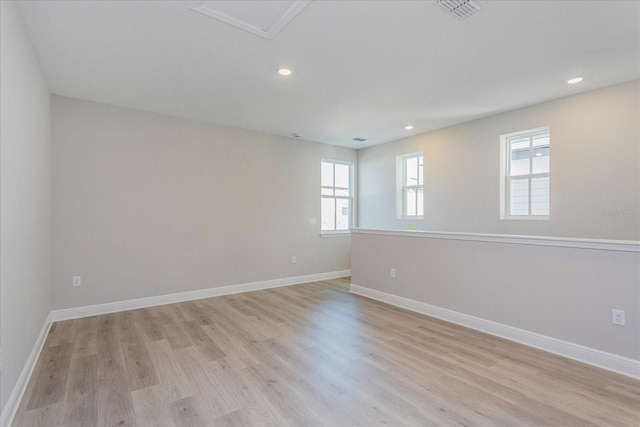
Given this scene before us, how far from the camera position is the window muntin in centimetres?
559

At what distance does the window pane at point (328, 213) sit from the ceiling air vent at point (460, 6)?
168 inches

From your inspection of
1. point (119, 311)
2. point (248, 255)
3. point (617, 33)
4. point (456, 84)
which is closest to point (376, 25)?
point (456, 84)

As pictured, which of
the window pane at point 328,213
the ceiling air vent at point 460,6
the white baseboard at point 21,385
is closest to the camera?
the white baseboard at point 21,385

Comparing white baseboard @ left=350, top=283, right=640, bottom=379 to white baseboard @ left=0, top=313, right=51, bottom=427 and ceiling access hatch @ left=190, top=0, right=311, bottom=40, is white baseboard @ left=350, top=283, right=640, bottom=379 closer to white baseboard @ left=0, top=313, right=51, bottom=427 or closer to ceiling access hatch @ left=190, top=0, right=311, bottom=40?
ceiling access hatch @ left=190, top=0, right=311, bottom=40

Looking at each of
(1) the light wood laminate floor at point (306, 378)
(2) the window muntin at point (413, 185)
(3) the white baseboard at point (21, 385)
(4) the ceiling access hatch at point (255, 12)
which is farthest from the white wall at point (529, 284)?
(3) the white baseboard at point (21, 385)

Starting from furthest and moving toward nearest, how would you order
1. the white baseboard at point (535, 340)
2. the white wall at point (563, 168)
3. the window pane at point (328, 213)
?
the window pane at point (328, 213)
the white wall at point (563, 168)
the white baseboard at point (535, 340)

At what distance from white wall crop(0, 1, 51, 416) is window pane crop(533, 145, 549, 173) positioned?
5.22 m

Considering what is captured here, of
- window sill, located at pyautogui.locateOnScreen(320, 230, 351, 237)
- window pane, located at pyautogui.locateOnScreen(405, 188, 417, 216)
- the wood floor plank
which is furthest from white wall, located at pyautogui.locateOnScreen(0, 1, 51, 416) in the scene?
window pane, located at pyautogui.locateOnScreen(405, 188, 417, 216)

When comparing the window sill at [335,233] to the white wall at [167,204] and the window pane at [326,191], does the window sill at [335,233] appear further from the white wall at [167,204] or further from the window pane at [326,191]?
the window pane at [326,191]

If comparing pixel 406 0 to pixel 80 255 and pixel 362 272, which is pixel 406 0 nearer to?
pixel 362 272

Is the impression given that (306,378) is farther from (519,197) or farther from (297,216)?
(519,197)

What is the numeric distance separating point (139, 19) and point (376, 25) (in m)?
1.71

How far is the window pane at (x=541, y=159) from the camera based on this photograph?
4.02 meters

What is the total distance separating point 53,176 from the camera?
11.9 ft
